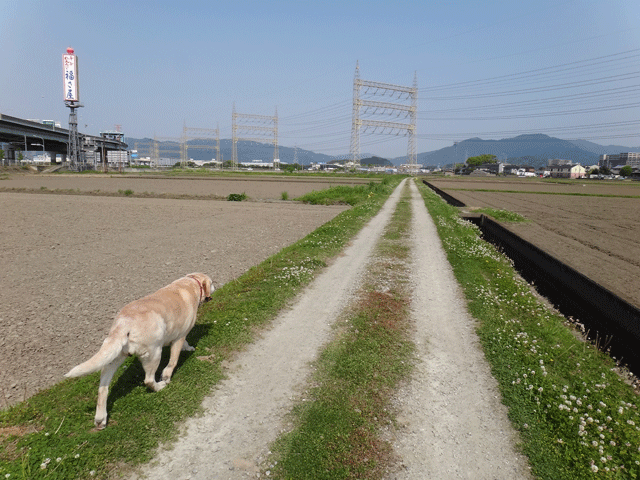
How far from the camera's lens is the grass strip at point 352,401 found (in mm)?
4223

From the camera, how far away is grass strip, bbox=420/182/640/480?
4.45 m

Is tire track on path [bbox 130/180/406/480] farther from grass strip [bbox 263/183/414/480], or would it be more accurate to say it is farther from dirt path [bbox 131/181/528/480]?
grass strip [bbox 263/183/414/480]

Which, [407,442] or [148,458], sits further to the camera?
[407,442]

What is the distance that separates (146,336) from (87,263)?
9.64 metres

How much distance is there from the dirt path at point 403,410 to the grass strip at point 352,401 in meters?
0.21

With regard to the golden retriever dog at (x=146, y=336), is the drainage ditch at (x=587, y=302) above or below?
below

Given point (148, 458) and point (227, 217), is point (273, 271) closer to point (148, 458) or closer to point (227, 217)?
point (148, 458)

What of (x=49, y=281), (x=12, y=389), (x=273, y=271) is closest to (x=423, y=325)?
(x=273, y=271)

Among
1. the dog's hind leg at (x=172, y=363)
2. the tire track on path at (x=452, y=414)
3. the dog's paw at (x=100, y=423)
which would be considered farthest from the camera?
the dog's hind leg at (x=172, y=363)

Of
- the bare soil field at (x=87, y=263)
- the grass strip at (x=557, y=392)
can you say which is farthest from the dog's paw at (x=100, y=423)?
the grass strip at (x=557, y=392)

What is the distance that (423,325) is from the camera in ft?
27.0

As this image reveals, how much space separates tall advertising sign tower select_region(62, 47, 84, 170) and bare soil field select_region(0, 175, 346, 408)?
102598mm

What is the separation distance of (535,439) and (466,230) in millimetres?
17816

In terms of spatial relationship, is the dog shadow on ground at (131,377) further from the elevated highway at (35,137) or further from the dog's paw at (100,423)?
the elevated highway at (35,137)
